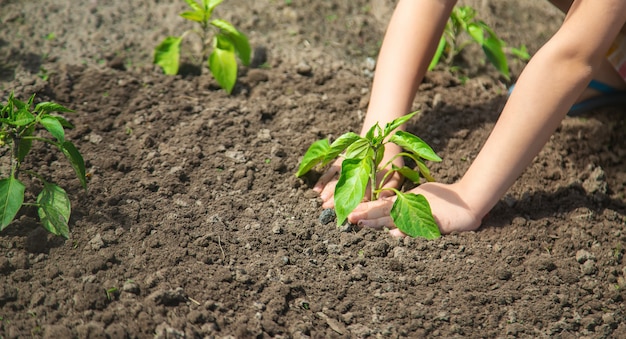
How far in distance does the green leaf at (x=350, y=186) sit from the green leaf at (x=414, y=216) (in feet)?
0.45

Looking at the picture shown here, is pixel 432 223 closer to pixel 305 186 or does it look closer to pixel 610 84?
pixel 305 186

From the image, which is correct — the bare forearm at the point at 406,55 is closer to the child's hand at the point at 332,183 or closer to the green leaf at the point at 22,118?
the child's hand at the point at 332,183

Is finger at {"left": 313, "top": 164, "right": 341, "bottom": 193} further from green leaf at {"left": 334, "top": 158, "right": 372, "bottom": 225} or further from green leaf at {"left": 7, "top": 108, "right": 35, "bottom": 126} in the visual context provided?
green leaf at {"left": 7, "top": 108, "right": 35, "bottom": 126}

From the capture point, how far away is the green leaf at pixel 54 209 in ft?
6.59

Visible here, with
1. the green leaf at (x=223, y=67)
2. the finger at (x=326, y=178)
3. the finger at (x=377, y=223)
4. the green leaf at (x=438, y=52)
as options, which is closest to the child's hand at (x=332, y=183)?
the finger at (x=326, y=178)

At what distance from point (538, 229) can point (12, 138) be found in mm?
A: 1741

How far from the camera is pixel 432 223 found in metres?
2.17

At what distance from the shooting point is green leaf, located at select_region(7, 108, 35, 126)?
2.00 meters

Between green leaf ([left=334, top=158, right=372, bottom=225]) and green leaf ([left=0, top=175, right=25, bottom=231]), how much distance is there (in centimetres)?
91

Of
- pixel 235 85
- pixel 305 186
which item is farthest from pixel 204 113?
pixel 305 186

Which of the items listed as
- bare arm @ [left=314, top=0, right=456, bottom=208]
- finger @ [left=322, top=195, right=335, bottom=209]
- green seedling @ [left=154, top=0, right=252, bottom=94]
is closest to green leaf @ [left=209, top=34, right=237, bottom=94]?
green seedling @ [left=154, top=0, right=252, bottom=94]

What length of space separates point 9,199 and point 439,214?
1315mm

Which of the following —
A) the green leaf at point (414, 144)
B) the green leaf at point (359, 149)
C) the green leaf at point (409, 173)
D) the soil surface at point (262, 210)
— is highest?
the green leaf at point (414, 144)

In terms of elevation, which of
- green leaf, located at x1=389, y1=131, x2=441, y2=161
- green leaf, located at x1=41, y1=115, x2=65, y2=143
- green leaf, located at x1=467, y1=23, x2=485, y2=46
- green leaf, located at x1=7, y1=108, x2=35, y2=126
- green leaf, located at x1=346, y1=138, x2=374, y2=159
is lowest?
green leaf, located at x1=7, y1=108, x2=35, y2=126
